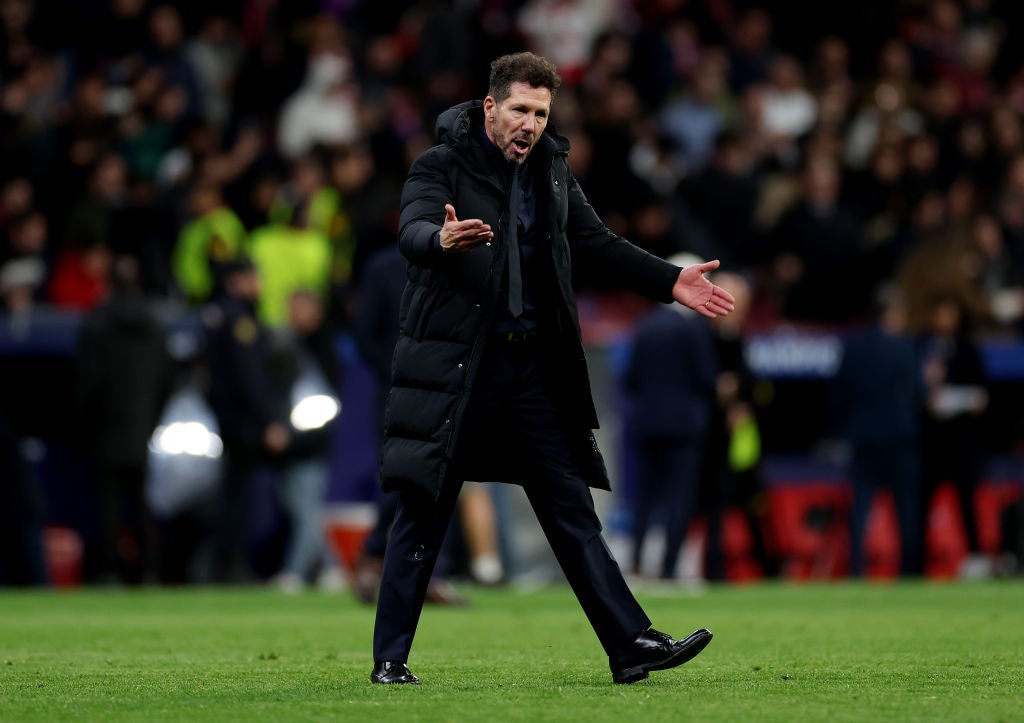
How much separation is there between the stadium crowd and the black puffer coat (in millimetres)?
7680

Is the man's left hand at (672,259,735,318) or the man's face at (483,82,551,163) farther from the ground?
the man's face at (483,82,551,163)

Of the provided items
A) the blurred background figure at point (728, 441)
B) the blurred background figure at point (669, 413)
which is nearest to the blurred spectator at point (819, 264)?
the blurred background figure at point (728, 441)

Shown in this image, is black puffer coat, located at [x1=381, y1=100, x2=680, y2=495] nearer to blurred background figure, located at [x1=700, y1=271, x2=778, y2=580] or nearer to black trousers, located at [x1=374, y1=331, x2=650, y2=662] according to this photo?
black trousers, located at [x1=374, y1=331, x2=650, y2=662]

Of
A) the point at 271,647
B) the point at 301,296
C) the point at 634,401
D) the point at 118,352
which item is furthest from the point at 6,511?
the point at 271,647

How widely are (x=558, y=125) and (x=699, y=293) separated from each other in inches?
393

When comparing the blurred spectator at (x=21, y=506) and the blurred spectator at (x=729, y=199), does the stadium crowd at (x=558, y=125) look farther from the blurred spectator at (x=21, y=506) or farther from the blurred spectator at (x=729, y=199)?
the blurred spectator at (x=21, y=506)

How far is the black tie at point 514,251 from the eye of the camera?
689 cm

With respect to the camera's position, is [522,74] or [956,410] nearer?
Answer: [522,74]

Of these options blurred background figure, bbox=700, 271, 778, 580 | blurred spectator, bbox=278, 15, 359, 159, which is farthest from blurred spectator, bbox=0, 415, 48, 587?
blurred spectator, bbox=278, 15, 359, 159

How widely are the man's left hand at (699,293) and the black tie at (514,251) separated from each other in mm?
564

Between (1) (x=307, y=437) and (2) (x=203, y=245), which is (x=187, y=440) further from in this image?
(2) (x=203, y=245)

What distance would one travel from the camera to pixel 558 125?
1686 cm

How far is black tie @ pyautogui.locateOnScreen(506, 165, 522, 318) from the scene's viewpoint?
22.6 feet

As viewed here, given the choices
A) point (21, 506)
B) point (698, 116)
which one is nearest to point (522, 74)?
point (21, 506)
